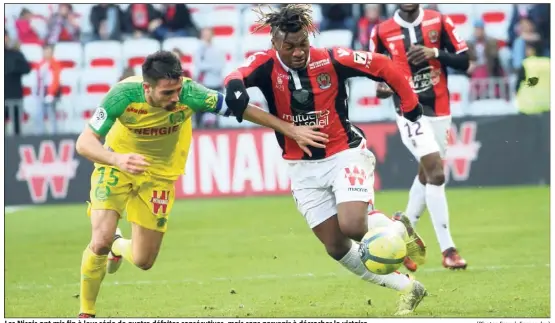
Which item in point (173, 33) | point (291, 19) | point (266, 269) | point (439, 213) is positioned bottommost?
point (266, 269)

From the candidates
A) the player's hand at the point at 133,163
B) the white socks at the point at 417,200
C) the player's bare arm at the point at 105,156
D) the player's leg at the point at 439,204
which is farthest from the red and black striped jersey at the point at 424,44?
the player's hand at the point at 133,163

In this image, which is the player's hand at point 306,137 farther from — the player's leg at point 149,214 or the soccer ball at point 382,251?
the player's leg at point 149,214

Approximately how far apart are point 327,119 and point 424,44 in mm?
3115

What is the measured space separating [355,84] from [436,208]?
8.48 metres

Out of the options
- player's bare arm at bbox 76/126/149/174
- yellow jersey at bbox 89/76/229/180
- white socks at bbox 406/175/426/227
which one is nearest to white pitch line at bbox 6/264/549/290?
white socks at bbox 406/175/426/227

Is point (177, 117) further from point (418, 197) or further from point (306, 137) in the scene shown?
point (418, 197)

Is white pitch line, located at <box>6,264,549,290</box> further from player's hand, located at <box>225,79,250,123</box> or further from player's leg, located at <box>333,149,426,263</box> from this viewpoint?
player's hand, located at <box>225,79,250,123</box>

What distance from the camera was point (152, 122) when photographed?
841 centimetres

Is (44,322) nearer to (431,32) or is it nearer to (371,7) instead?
(431,32)

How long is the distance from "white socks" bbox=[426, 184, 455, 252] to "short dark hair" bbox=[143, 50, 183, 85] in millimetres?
3881

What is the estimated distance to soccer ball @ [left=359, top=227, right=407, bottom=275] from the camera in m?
7.88

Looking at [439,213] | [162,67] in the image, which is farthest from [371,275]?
[439,213]

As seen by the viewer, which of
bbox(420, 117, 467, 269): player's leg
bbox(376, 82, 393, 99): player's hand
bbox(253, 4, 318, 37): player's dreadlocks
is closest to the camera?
bbox(253, 4, 318, 37): player's dreadlocks

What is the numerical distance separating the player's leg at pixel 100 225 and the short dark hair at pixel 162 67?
3.33 feet
